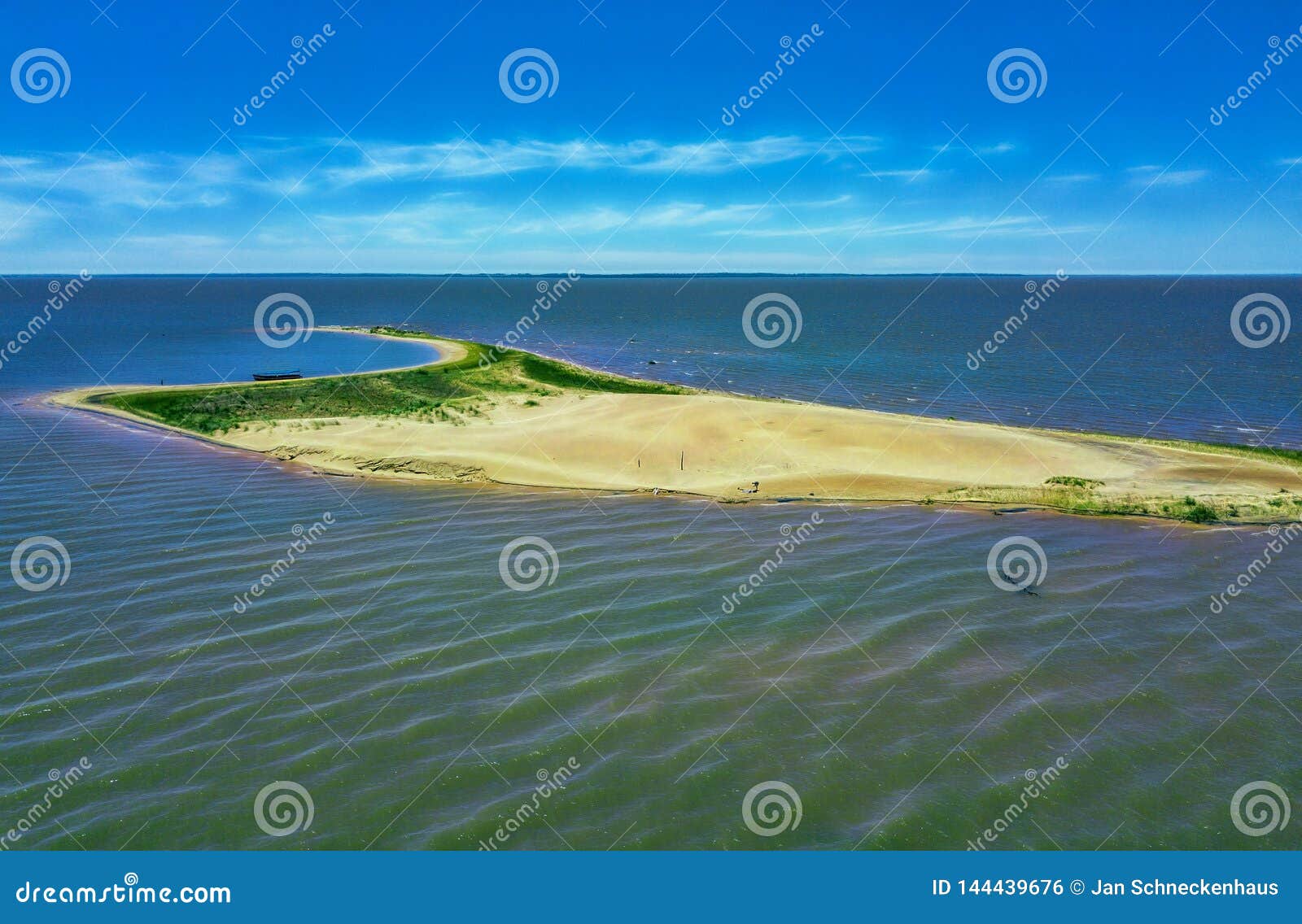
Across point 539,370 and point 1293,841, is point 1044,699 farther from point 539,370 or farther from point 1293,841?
point 539,370
